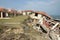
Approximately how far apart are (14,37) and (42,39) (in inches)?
→ 111

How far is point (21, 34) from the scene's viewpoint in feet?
51.8

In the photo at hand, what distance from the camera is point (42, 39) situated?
16062 millimetres

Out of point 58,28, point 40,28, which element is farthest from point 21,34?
point 58,28

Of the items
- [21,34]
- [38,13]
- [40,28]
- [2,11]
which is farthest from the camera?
[38,13]

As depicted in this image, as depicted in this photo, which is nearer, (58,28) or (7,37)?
(7,37)

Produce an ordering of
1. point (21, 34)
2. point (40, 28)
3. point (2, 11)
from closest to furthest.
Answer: point (21, 34) → point (40, 28) → point (2, 11)

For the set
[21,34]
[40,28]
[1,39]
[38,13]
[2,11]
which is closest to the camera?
[1,39]

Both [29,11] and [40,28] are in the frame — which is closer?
[40,28]

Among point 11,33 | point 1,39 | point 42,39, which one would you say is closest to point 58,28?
point 42,39

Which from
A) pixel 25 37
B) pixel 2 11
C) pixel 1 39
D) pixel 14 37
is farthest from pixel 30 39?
pixel 2 11

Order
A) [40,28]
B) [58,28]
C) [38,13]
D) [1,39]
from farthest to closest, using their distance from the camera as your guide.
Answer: [38,13], [58,28], [40,28], [1,39]

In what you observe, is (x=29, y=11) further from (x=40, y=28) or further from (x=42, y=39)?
(x=42, y=39)

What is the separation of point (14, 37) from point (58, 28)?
33.5ft

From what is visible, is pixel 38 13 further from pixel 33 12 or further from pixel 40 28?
pixel 40 28
